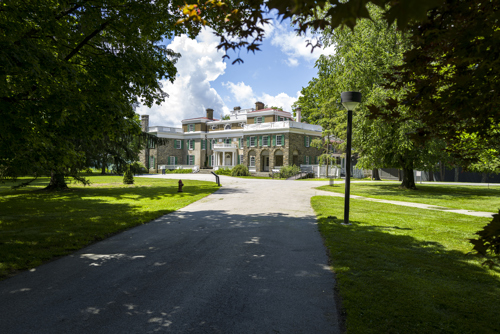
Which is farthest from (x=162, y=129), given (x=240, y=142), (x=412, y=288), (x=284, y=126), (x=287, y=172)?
(x=412, y=288)

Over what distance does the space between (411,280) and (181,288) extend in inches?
126

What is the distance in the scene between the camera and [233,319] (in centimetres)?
331

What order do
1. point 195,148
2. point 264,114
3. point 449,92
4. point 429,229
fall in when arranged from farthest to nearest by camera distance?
point 195,148
point 264,114
point 429,229
point 449,92

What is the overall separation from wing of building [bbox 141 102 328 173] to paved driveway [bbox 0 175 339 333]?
36.3 m

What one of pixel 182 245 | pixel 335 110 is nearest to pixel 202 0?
pixel 182 245

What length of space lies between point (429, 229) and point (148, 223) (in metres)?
7.57

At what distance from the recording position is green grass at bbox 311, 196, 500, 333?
10.6ft

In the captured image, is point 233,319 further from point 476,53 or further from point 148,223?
point 148,223

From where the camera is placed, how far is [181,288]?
4117 mm

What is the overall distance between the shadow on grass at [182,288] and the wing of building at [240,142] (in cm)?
3649

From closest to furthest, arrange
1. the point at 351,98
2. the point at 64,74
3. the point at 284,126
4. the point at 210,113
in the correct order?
the point at 64,74
the point at 351,98
the point at 284,126
the point at 210,113

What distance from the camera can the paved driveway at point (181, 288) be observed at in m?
3.23

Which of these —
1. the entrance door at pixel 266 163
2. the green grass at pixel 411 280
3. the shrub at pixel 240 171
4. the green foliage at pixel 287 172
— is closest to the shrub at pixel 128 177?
the shrub at pixel 240 171

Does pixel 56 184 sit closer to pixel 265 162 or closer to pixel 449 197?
pixel 449 197
